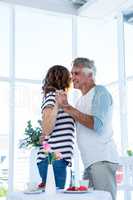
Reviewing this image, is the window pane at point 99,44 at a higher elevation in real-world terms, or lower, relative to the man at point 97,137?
higher

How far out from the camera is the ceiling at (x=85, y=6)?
16.1 ft

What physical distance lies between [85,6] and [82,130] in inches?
136

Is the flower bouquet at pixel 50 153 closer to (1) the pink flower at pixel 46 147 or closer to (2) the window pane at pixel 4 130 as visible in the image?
(1) the pink flower at pixel 46 147

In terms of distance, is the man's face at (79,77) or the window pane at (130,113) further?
the window pane at (130,113)

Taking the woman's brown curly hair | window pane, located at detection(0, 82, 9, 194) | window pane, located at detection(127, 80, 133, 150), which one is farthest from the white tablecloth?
window pane, located at detection(127, 80, 133, 150)

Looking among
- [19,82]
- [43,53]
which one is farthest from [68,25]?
[19,82]

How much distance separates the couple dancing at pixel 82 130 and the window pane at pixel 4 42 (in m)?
3.00

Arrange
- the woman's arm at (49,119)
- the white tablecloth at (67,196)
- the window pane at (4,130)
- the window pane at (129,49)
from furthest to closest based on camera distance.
A: the window pane at (129,49) → the window pane at (4,130) → the woman's arm at (49,119) → the white tablecloth at (67,196)

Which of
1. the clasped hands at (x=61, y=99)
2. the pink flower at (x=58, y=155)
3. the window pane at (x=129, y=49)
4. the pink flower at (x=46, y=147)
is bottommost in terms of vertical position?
the pink flower at (x=58, y=155)

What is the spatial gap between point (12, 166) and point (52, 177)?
326 cm

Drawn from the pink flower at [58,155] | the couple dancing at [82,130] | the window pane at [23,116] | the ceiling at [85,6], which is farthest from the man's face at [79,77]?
the window pane at [23,116]

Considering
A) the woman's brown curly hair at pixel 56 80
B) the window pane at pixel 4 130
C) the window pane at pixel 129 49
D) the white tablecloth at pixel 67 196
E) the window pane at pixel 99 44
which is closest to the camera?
the white tablecloth at pixel 67 196

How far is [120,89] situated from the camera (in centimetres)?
519

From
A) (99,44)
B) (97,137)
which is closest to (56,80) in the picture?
(97,137)
